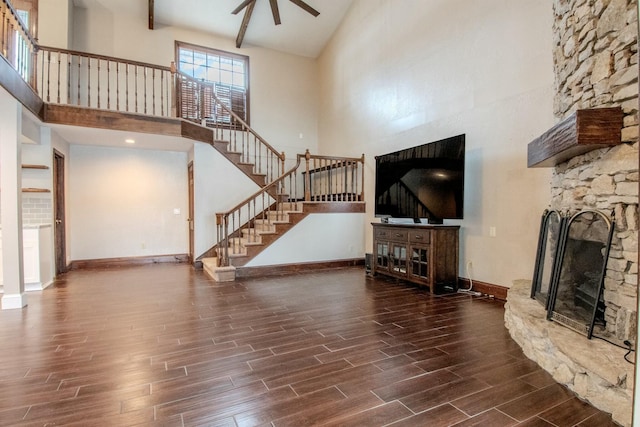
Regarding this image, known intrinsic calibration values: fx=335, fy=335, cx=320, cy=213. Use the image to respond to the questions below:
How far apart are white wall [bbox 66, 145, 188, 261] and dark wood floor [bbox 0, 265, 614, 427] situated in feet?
9.36

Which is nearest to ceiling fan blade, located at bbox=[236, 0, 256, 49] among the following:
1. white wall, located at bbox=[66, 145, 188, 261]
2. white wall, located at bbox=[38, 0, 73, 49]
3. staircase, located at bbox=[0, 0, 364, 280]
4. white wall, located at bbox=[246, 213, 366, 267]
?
staircase, located at bbox=[0, 0, 364, 280]

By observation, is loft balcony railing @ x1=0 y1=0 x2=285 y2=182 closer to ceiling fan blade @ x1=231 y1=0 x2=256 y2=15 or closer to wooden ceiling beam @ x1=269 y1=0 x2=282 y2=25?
ceiling fan blade @ x1=231 y1=0 x2=256 y2=15

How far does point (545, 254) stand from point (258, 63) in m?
7.72

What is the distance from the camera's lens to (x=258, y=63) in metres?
8.49

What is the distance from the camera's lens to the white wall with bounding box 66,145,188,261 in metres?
6.70

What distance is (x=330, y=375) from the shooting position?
2.27m

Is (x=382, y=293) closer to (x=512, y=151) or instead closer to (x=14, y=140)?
(x=512, y=151)

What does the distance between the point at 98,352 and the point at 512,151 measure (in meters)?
4.62

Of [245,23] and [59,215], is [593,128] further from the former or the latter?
[59,215]

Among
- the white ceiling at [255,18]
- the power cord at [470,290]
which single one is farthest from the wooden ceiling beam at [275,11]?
the power cord at [470,290]

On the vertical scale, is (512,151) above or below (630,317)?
above

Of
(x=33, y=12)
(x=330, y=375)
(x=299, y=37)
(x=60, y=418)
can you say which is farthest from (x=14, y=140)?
(x=299, y=37)

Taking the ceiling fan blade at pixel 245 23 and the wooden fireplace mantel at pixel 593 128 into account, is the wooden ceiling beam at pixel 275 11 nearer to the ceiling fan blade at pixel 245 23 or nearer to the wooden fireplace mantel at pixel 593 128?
the ceiling fan blade at pixel 245 23

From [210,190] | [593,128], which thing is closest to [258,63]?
[210,190]
